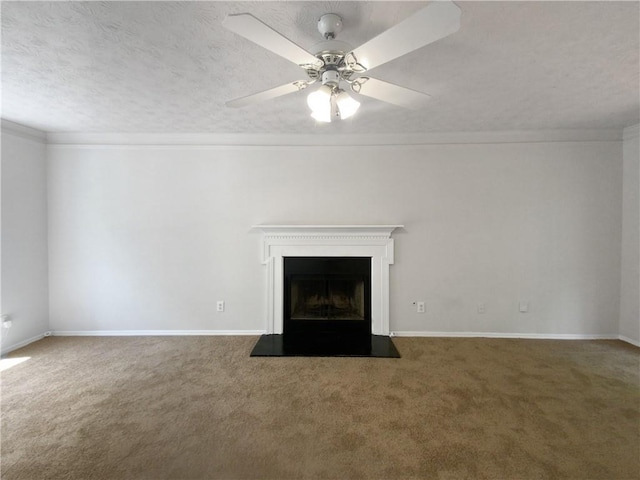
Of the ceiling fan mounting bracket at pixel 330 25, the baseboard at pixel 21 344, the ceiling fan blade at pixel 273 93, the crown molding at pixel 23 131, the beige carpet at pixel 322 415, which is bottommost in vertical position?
the beige carpet at pixel 322 415

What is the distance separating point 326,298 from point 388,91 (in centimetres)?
235

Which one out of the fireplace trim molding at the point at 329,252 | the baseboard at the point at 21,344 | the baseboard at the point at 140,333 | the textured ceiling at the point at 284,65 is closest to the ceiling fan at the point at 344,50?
the textured ceiling at the point at 284,65

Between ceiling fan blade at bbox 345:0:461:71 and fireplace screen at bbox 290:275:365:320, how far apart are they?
2.38 metres

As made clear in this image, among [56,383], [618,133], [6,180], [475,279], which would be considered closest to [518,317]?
[475,279]

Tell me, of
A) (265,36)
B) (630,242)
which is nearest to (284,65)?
(265,36)

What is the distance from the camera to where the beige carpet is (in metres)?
1.49

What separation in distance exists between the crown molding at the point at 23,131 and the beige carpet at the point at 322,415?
2.21 metres

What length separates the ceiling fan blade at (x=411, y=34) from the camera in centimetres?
90

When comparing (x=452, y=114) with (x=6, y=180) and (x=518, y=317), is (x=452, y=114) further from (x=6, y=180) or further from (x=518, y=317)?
(x=6, y=180)

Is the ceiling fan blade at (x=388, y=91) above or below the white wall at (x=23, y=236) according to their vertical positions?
above

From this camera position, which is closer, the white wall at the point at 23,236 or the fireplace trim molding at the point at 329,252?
the white wall at the point at 23,236

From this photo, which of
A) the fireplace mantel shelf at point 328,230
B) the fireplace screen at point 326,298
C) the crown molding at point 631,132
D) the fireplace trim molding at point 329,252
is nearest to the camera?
the crown molding at point 631,132

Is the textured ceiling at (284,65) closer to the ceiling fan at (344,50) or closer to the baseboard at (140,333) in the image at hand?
the ceiling fan at (344,50)

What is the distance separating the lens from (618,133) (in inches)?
118
